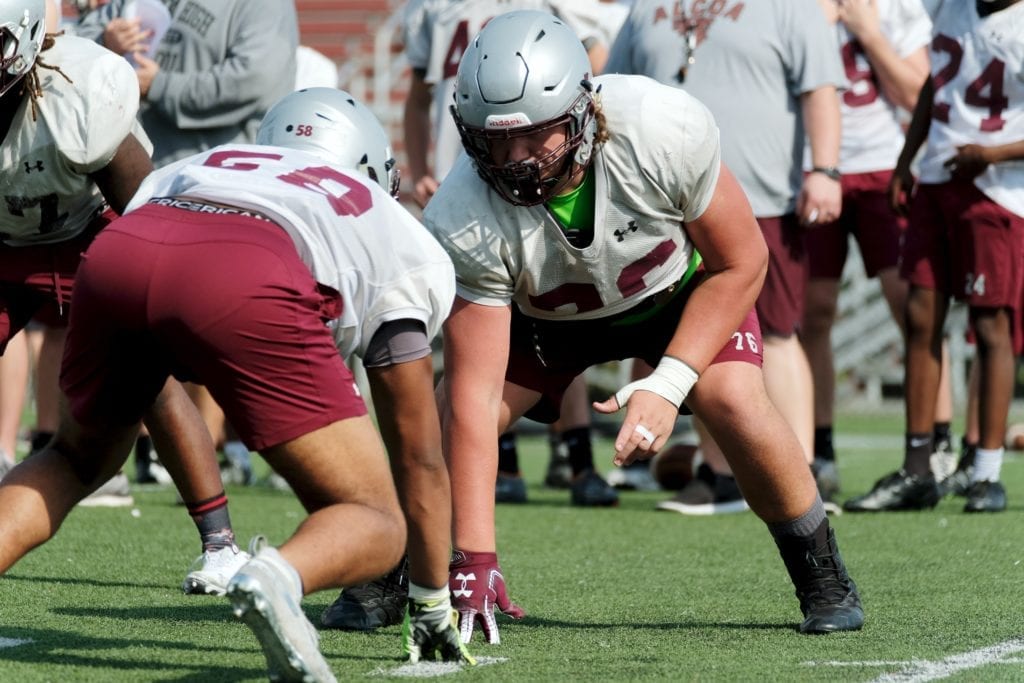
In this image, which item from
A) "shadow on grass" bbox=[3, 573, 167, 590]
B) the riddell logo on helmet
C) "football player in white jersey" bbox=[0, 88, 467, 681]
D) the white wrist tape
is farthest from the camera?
"shadow on grass" bbox=[3, 573, 167, 590]

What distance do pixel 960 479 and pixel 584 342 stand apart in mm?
3500

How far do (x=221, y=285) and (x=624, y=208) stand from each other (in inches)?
46.3

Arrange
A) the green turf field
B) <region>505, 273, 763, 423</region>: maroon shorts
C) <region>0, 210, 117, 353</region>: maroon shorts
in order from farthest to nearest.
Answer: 1. <region>0, 210, 117, 353</region>: maroon shorts
2. <region>505, 273, 763, 423</region>: maroon shorts
3. the green turf field

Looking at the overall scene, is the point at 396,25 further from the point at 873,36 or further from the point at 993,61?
the point at 993,61

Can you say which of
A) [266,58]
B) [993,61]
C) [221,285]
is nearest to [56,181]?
[221,285]

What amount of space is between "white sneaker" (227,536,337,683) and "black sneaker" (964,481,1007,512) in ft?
13.3

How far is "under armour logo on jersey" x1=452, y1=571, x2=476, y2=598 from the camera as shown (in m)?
3.60

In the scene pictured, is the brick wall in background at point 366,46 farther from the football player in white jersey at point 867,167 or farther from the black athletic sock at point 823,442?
the black athletic sock at point 823,442

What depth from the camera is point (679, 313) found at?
3992 mm

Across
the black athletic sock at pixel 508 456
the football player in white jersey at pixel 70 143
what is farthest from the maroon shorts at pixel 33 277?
the black athletic sock at pixel 508 456

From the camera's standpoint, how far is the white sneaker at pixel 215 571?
3.99 m

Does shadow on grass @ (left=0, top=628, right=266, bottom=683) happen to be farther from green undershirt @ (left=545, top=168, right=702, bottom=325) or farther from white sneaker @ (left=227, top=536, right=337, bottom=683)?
green undershirt @ (left=545, top=168, right=702, bottom=325)

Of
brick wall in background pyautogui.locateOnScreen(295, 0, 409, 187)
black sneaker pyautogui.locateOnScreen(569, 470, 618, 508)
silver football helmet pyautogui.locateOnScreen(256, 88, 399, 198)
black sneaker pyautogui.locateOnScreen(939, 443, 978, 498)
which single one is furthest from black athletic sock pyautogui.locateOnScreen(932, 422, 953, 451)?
brick wall in background pyautogui.locateOnScreen(295, 0, 409, 187)

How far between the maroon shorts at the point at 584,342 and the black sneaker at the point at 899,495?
2497mm
